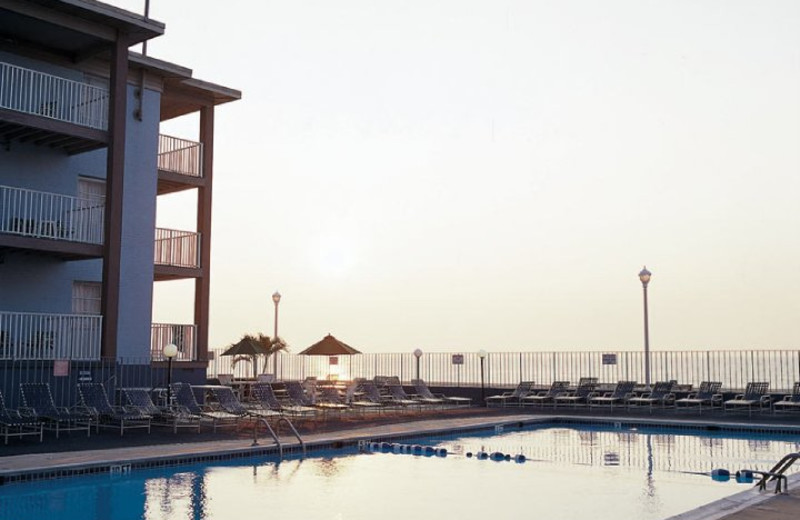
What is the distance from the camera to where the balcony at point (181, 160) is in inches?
917

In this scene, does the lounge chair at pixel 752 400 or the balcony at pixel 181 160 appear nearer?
the lounge chair at pixel 752 400

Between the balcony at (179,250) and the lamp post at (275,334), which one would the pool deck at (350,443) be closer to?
the balcony at (179,250)

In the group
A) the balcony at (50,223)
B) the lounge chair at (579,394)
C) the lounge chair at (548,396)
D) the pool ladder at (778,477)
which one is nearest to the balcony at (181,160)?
the balcony at (50,223)

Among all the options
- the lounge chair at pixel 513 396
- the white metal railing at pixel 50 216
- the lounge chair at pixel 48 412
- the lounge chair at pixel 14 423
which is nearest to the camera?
the lounge chair at pixel 14 423

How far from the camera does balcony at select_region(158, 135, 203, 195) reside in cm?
2330

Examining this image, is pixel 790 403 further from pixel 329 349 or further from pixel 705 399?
pixel 329 349

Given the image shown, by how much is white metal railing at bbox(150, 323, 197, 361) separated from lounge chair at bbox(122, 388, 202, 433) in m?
5.51

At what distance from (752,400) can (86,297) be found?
53.3 feet

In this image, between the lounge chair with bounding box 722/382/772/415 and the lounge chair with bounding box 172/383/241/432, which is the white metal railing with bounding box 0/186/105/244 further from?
the lounge chair with bounding box 722/382/772/415

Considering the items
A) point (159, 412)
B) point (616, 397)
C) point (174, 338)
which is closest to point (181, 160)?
point (174, 338)

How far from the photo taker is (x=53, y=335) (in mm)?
19516

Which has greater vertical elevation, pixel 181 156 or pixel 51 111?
pixel 51 111

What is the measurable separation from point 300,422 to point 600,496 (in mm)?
9005

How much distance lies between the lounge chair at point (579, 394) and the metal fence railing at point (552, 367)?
0.78m
